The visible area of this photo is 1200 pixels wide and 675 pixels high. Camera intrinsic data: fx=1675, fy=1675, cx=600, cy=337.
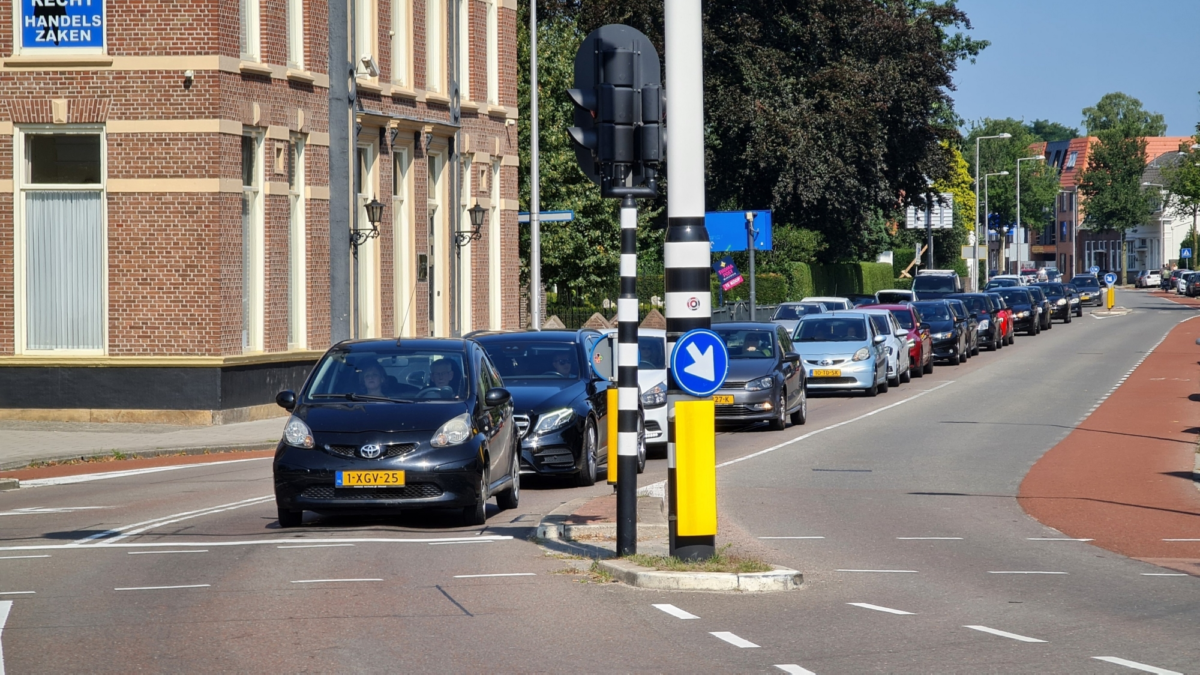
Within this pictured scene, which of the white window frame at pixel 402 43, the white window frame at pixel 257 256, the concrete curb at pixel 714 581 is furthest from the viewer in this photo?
the white window frame at pixel 402 43

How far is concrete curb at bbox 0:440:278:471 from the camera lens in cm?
2017

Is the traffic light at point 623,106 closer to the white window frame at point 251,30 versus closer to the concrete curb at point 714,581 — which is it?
the concrete curb at point 714,581

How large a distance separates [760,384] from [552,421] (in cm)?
822

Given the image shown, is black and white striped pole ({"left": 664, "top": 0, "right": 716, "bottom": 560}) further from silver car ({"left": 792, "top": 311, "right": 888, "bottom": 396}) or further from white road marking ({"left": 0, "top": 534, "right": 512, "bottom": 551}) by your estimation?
silver car ({"left": 792, "top": 311, "right": 888, "bottom": 396})

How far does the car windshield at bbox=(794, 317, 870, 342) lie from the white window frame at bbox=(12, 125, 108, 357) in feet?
44.4

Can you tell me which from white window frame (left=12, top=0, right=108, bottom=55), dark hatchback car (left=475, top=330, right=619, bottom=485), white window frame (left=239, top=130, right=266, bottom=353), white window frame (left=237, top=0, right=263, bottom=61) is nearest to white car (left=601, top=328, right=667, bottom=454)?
dark hatchback car (left=475, top=330, right=619, bottom=485)

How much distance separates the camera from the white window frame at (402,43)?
33.3 meters

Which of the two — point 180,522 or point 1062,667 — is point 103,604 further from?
point 1062,667

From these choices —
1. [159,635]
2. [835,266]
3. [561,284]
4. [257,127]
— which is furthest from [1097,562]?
[835,266]

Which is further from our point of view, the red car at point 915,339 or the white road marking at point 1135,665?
the red car at point 915,339

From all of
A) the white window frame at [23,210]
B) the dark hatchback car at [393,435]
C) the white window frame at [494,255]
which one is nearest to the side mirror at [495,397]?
the dark hatchback car at [393,435]

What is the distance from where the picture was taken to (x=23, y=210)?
26281 mm

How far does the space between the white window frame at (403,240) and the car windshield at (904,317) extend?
39.2ft

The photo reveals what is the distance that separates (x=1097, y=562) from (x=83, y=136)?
19088 mm
